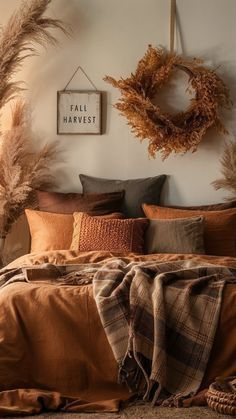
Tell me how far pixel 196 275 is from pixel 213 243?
3.98 feet

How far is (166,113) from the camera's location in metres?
4.64

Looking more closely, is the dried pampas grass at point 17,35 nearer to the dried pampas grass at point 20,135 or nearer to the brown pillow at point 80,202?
the dried pampas grass at point 20,135

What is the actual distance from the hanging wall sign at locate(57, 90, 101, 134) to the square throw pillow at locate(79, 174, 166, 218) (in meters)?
0.43

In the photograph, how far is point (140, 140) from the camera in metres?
4.75

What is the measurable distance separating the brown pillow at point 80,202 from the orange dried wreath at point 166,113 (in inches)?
19.4

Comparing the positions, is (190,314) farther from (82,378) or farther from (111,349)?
(82,378)

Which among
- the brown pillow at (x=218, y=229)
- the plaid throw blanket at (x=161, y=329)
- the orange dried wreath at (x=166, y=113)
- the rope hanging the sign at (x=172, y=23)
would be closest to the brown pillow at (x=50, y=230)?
the brown pillow at (x=218, y=229)

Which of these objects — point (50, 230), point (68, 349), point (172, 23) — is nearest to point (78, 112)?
point (172, 23)

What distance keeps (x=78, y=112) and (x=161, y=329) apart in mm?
2502

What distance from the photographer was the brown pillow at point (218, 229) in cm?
416

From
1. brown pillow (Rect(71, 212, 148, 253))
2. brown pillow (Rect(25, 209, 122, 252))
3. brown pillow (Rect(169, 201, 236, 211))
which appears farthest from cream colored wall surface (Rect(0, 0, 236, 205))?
brown pillow (Rect(71, 212, 148, 253))

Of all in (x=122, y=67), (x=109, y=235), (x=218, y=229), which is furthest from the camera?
(x=122, y=67)

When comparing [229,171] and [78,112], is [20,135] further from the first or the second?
[229,171]

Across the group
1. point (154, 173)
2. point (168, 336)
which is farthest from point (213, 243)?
point (168, 336)
